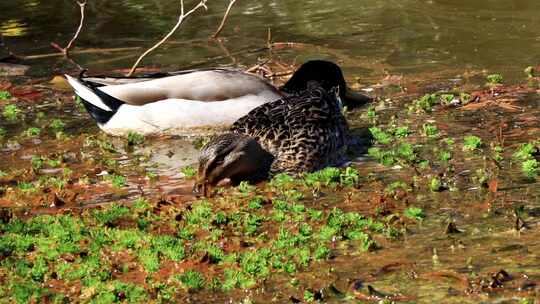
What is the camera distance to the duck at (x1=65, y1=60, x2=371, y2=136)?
912cm

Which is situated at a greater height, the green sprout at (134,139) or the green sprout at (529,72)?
the green sprout at (529,72)

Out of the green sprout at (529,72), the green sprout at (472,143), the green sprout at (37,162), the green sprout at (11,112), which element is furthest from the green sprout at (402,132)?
the green sprout at (11,112)

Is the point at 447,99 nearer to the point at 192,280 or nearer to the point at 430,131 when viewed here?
the point at 430,131

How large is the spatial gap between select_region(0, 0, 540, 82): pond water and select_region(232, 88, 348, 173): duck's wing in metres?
2.71

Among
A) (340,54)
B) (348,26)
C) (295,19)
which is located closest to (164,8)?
(295,19)

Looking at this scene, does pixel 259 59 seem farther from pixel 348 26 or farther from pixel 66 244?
pixel 66 244

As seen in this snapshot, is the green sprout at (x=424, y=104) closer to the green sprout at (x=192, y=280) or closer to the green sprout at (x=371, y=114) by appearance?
the green sprout at (x=371, y=114)

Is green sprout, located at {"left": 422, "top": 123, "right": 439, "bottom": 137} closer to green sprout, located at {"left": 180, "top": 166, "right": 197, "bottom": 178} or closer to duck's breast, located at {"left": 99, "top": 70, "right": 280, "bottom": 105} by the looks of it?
duck's breast, located at {"left": 99, "top": 70, "right": 280, "bottom": 105}

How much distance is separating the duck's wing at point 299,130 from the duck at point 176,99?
78cm

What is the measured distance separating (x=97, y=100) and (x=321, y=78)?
6.61 ft

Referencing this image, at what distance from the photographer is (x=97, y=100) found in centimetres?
931

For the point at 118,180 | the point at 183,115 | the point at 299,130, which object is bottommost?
the point at 118,180

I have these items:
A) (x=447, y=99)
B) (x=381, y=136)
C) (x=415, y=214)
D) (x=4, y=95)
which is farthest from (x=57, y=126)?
(x=415, y=214)

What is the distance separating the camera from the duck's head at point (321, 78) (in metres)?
9.48
